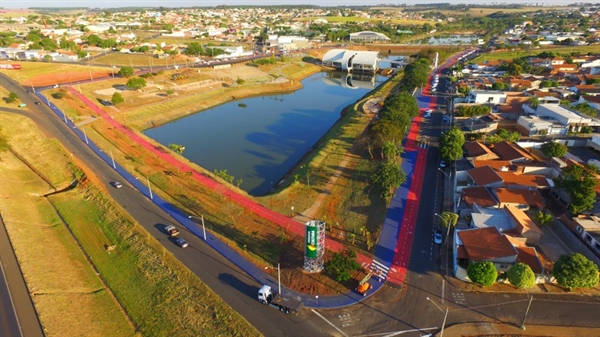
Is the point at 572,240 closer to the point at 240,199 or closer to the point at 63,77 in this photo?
the point at 240,199

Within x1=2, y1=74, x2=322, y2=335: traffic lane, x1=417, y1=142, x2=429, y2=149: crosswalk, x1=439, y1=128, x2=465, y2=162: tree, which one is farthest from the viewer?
x1=417, y1=142, x2=429, y2=149: crosswalk

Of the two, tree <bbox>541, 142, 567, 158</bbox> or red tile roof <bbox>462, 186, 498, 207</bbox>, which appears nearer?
red tile roof <bbox>462, 186, 498, 207</bbox>

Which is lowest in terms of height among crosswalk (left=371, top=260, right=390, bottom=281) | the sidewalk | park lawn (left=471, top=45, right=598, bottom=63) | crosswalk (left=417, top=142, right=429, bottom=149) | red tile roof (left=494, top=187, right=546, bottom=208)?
the sidewalk

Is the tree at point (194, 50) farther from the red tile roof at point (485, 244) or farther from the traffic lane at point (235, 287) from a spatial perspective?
the red tile roof at point (485, 244)

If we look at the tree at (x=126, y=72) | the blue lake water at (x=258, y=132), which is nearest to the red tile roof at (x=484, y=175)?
the blue lake water at (x=258, y=132)

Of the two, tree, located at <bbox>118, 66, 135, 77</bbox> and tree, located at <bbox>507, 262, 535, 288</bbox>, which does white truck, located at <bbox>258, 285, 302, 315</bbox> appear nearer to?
tree, located at <bbox>507, 262, 535, 288</bbox>

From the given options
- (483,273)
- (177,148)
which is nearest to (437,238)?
(483,273)

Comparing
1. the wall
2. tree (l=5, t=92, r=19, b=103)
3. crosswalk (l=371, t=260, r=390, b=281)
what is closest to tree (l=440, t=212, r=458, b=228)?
crosswalk (l=371, t=260, r=390, b=281)
